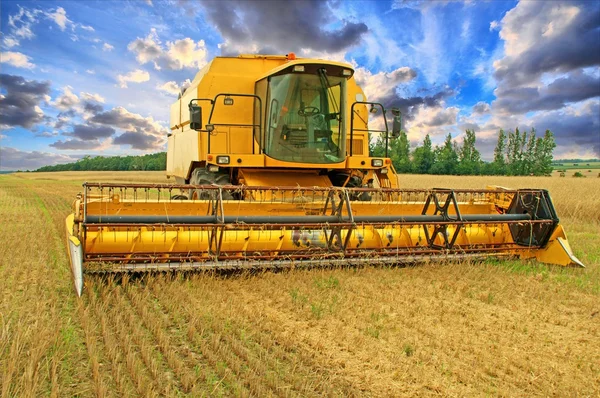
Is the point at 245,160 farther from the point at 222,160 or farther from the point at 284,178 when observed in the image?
the point at 284,178

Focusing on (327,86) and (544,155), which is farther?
(544,155)

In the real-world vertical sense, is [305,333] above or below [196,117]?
below

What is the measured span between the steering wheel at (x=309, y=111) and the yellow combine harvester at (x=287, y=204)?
0.05ft

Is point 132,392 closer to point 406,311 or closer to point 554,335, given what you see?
point 406,311

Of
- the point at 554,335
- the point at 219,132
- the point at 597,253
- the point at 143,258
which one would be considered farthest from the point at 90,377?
the point at 597,253

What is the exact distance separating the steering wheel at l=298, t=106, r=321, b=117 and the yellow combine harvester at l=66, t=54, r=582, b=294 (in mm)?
14

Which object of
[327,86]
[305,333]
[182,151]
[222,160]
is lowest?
[305,333]

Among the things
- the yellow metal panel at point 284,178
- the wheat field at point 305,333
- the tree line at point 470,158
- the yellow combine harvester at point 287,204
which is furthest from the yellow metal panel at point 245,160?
the tree line at point 470,158

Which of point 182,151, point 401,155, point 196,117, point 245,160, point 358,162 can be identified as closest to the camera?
point 196,117

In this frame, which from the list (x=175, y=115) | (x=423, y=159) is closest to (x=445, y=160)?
(x=423, y=159)

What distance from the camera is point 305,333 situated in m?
3.21

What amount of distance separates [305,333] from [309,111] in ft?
13.3

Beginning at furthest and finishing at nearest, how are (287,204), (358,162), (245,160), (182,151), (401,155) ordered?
(401,155)
(182,151)
(358,162)
(245,160)
(287,204)


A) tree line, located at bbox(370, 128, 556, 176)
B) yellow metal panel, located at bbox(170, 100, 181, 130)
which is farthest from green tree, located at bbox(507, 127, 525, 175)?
yellow metal panel, located at bbox(170, 100, 181, 130)
